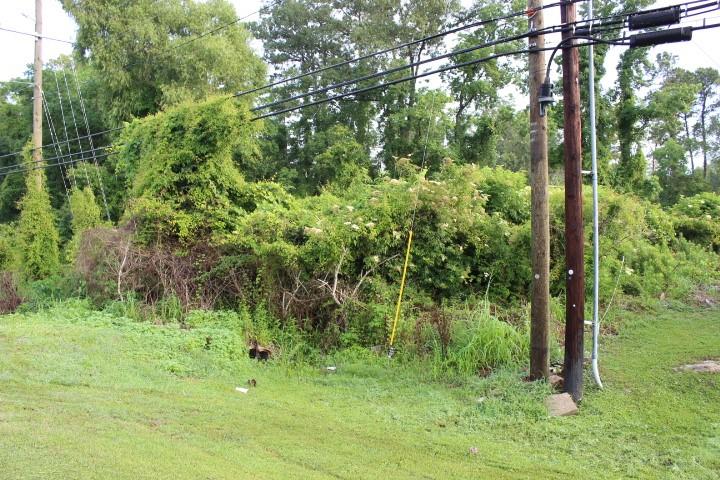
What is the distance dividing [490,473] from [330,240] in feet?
22.7

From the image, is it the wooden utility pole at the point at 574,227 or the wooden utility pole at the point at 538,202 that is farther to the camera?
the wooden utility pole at the point at 538,202

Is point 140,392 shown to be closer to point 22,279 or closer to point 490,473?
point 490,473

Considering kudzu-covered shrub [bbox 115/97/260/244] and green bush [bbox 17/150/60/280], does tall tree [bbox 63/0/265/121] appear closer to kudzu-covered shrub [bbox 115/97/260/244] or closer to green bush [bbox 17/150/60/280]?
green bush [bbox 17/150/60/280]

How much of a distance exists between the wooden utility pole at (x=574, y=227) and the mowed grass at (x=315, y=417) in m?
0.49

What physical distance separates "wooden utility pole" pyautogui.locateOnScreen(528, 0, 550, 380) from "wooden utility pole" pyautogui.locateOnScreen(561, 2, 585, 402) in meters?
0.30

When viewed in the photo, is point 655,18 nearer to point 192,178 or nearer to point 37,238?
point 192,178

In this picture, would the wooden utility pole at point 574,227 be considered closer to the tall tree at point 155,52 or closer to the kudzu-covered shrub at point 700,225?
the kudzu-covered shrub at point 700,225

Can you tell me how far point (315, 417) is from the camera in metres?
7.52

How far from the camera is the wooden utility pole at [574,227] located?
8297 millimetres

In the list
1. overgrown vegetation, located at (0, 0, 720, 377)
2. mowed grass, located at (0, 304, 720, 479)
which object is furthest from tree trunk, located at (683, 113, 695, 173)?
mowed grass, located at (0, 304, 720, 479)

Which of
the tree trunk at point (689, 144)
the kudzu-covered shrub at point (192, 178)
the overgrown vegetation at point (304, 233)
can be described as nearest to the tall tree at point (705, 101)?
the tree trunk at point (689, 144)

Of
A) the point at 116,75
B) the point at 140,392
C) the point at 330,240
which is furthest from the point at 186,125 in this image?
the point at 116,75

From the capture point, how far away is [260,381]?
9.48 meters

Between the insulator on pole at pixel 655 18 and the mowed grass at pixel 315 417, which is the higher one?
the insulator on pole at pixel 655 18
